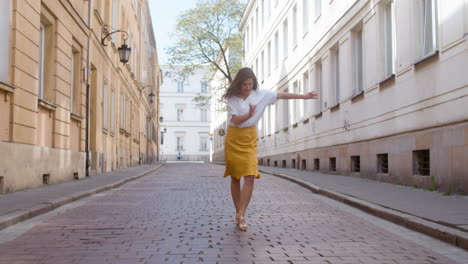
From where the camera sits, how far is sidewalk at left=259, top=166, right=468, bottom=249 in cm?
563

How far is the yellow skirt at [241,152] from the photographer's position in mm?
6074

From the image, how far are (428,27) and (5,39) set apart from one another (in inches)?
312

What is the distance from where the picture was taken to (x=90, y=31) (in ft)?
53.4

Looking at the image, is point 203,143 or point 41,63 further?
point 203,143

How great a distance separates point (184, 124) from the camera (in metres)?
83.2

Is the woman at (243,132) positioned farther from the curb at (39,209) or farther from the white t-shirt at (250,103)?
the curb at (39,209)

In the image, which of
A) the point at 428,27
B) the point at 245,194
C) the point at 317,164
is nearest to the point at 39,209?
the point at 245,194

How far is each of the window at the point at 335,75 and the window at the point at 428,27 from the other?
6.73m

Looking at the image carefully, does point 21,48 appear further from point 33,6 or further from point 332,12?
point 332,12

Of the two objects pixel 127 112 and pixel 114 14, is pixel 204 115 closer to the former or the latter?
pixel 127 112

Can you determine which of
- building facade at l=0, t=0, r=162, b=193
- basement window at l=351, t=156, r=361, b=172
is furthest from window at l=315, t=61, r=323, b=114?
building facade at l=0, t=0, r=162, b=193

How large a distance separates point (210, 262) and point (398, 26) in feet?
30.3

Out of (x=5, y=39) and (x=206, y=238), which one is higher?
(x=5, y=39)

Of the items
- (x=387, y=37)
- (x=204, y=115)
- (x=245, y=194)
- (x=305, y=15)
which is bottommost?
(x=245, y=194)
